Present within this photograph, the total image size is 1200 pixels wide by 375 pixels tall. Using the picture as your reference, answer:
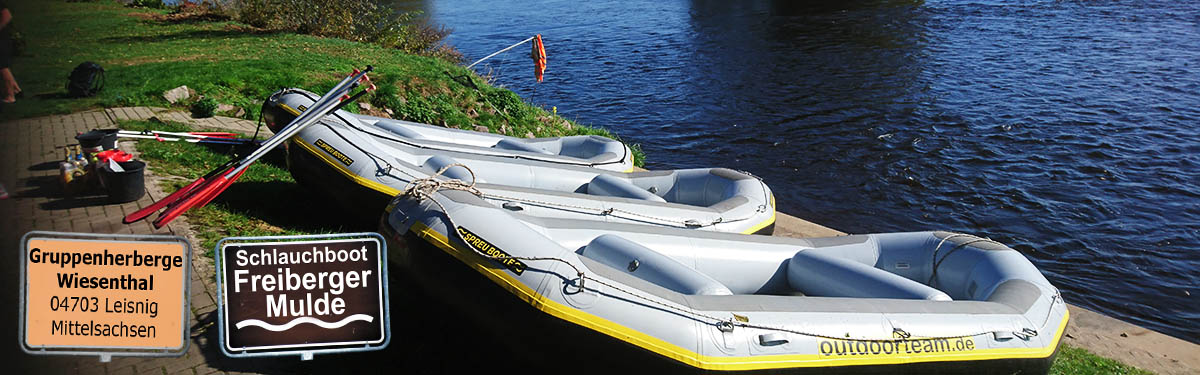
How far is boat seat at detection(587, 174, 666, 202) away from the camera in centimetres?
862

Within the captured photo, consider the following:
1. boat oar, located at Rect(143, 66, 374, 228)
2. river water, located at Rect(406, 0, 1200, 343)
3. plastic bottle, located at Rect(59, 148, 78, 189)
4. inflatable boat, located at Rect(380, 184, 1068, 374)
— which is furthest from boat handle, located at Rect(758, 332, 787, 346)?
river water, located at Rect(406, 0, 1200, 343)

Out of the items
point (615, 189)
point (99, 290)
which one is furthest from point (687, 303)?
point (615, 189)

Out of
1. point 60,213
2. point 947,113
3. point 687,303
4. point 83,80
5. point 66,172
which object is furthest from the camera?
point 947,113

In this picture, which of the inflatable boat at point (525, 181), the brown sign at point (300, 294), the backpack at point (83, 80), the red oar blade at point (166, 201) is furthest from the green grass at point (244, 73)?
the brown sign at point (300, 294)

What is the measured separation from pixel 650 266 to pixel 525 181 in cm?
298

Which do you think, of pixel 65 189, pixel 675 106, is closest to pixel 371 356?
pixel 65 189

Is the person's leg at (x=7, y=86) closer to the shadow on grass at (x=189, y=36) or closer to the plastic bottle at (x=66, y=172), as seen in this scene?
the plastic bottle at (x=66, y=172)

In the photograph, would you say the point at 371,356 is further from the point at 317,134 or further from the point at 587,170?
the point at 587,170

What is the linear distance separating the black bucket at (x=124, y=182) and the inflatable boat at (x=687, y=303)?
8.95 ft

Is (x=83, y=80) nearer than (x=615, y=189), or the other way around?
(x=615, y=189)

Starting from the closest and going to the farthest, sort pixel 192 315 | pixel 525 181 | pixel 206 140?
pixel 192 315, pixel 525 181, pixel 206 140

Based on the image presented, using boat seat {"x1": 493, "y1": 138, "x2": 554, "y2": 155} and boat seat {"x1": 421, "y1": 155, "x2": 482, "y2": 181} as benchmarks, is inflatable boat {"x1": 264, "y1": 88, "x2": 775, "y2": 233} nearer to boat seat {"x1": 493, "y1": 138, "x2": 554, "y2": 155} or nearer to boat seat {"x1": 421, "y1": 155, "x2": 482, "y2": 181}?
boat seat {"x1": 421, "y1": 155, "x2": 482, "y2": 181}

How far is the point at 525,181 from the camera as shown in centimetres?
864

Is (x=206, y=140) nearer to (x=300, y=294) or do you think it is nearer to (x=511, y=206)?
(x=511, y=206)
